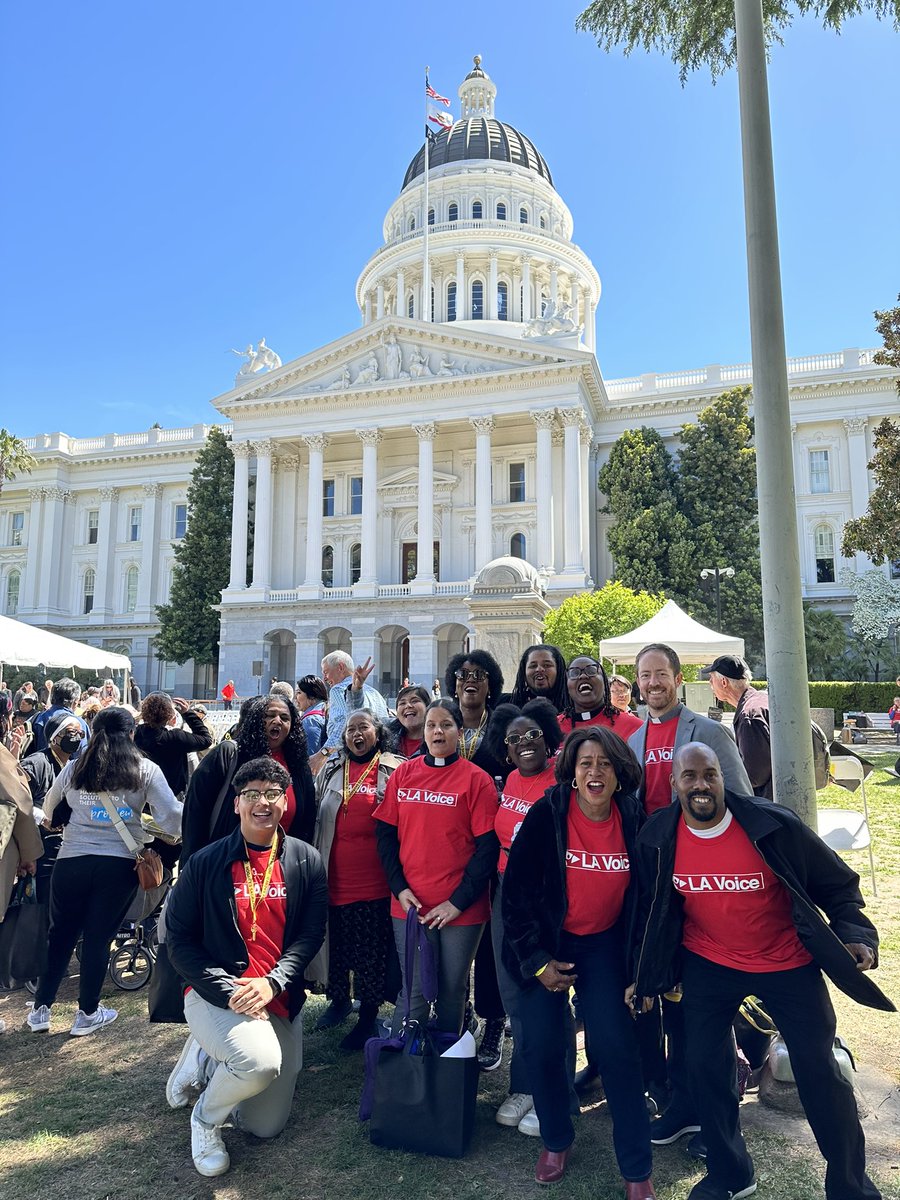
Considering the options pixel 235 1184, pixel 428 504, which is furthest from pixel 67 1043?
pixel 428 504

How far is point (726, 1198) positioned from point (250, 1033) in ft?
7.02

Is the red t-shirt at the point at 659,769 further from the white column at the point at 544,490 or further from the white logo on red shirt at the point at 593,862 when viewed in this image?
the white column at the point at 544,490

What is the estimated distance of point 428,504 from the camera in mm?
39562

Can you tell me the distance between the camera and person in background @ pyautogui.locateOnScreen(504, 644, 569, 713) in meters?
5.27

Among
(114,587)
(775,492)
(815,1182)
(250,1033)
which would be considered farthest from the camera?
(114,587)

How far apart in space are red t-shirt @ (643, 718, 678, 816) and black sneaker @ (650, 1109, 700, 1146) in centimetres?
140

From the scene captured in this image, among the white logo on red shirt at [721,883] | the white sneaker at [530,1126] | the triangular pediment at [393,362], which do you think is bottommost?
the white sneaker at [530,1126]

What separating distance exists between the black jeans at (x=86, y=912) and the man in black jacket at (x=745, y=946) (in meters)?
3.33

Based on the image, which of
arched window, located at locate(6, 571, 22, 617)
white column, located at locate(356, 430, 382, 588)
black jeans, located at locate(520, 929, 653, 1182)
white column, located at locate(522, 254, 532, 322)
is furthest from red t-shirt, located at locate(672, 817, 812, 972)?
arched window, located at locate(6, 571, 22, 617)

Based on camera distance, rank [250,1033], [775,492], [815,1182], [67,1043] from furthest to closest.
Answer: [67,1043] < [775,492] < [250,1033] < [815,1182]

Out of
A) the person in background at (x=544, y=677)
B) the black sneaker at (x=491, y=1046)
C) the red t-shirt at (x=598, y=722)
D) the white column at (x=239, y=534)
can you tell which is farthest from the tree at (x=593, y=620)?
the white column at (x=239, y=534)

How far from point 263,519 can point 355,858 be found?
126ft

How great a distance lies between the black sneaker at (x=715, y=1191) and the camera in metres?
3.33

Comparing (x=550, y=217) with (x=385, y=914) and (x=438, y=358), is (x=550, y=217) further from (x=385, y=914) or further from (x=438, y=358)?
(x=385, y=914)
